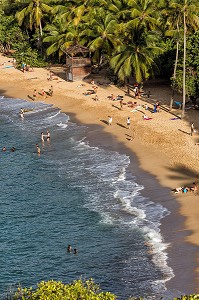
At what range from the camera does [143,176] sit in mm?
56062

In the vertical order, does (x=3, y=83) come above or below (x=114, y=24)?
below

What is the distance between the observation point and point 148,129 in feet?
221

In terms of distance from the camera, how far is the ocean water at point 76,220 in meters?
40.7

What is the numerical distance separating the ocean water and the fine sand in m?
1.92

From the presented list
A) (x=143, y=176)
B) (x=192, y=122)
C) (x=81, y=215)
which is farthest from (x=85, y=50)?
(x=81, y=215)

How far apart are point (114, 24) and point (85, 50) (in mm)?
5889

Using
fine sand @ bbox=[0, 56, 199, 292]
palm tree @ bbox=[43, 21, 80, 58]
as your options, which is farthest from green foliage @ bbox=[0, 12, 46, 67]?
palm tree @ bbox=[43, 21, 80, 58]

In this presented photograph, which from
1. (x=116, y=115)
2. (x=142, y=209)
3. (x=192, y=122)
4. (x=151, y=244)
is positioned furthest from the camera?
(x=116, y=115)

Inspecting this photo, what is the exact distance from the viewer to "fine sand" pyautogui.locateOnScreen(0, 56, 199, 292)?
48281 millimetres

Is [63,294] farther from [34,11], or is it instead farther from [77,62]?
[34,11]

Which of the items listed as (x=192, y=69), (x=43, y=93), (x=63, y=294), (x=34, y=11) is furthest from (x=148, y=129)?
(x=63, y=294)

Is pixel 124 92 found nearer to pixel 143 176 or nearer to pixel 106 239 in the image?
pixel 143 176

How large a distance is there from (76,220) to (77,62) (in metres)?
43.5

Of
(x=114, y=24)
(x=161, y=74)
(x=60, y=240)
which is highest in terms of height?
(x=114, y=24)
